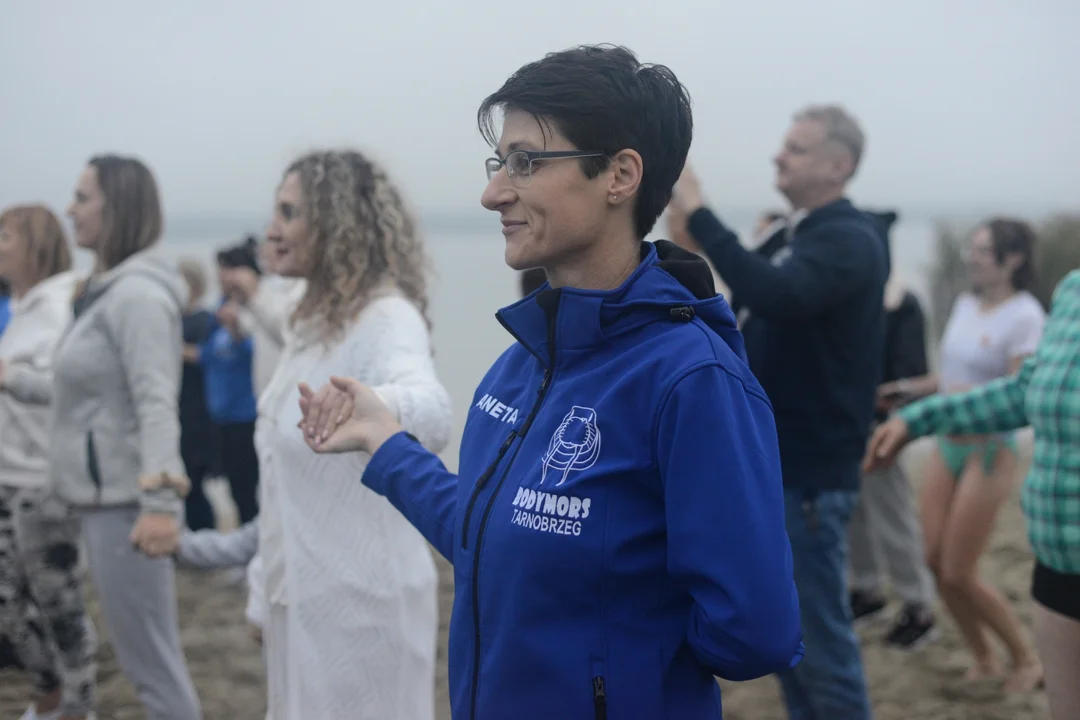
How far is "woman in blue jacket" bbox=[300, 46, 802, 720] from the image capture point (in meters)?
1.35

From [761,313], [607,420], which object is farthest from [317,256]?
[607,420]

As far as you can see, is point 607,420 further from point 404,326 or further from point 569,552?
point 404,326

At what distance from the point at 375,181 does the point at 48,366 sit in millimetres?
1761

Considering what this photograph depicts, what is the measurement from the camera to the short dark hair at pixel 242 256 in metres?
5.96

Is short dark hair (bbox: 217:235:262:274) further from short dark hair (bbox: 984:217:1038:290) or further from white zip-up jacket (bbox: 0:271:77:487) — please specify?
short dark hair (bbox: 984:217:1038:290)

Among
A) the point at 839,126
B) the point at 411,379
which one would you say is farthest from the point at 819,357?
the point at 411,379

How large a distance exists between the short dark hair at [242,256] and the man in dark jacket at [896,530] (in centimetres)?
344

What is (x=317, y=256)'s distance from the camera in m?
2.69

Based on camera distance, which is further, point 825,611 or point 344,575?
point 825,611

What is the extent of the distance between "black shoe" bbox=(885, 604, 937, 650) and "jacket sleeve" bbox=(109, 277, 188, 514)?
10.7 feet

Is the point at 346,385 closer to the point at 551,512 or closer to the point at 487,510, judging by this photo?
the point at 487,510

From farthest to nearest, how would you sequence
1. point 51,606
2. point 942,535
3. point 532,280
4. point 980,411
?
point 942,535 < point 51,606 < point 532,280 < point 980,411

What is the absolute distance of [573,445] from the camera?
1422 millimetres

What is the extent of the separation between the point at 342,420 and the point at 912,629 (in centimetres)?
373
